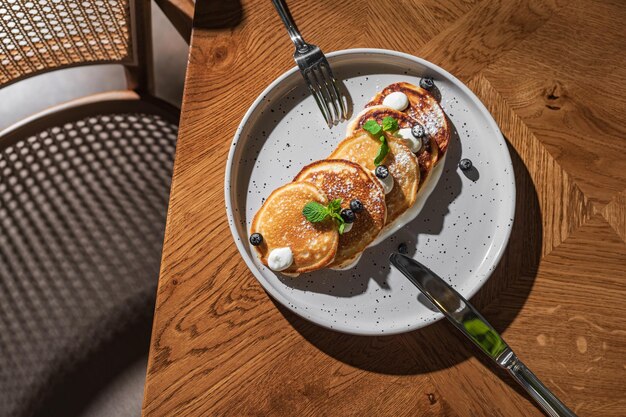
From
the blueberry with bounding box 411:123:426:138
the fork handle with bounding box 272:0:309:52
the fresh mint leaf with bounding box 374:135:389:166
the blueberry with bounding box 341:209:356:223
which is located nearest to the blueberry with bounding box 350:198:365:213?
the blueberry with bounding box 341:209:356:223

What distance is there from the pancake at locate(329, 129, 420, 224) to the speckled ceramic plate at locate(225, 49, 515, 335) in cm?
7

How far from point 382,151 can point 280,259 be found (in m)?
0.34

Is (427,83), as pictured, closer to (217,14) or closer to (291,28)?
(291,28)

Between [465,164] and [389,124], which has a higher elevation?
[389,124]

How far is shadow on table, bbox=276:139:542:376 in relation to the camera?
1396 millimetres

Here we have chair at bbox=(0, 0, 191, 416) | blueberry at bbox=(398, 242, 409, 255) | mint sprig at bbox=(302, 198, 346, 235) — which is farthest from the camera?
chair at bbox=(0, 0, 191, 416)

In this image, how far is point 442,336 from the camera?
1398 mm

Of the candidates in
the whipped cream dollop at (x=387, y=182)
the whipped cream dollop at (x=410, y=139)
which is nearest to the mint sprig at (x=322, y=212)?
the whipped cream dollop at (x=387, y=182)

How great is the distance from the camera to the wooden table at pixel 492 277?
4.58ft

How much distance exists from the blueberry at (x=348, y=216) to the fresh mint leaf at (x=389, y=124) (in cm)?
22

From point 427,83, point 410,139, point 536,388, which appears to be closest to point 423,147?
point 410,139

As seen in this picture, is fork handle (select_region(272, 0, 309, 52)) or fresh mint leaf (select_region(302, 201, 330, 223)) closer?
fresh mint leaf (select_region(302, 201, 330, 223))

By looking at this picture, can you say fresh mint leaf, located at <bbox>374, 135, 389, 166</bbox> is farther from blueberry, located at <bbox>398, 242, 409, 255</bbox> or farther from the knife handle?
→ the knife handle

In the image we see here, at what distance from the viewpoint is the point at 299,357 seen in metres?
1.40
